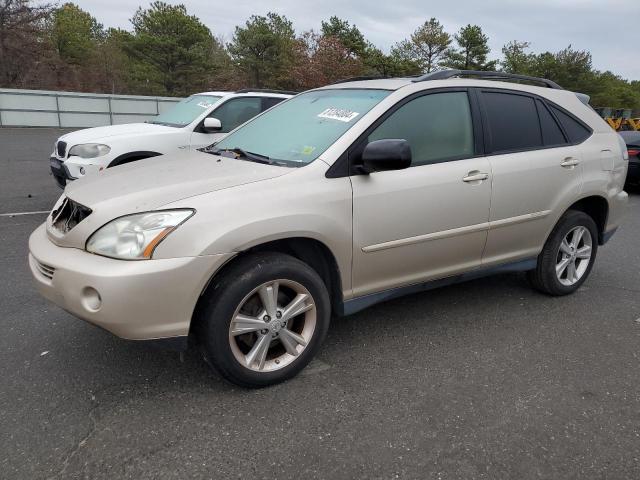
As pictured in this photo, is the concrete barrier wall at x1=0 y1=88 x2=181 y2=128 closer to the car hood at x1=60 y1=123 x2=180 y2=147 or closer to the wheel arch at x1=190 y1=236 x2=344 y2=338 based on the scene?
the car hood at x1=60 y1=123 x2=180 y2=147

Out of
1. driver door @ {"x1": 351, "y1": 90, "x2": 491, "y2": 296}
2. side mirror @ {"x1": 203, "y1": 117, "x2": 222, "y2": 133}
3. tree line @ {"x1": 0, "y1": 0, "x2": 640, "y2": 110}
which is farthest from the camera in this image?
tree line @ {"x1": 0, "y1": 0, "x2": 640, "y2": 110}

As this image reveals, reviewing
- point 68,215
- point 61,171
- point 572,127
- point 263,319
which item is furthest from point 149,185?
point 61,171

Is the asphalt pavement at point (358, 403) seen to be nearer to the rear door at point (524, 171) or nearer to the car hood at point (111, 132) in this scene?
the rear door at point (524, 171)

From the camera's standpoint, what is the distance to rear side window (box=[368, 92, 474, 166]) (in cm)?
321

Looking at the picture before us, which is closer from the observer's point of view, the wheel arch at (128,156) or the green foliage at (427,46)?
the wheel arch at (128,156)

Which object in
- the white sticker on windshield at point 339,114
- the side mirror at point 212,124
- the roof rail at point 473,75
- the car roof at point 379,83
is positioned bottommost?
the side mirror at point 212,124

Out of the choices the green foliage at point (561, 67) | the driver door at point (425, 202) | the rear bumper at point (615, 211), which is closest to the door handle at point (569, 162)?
the rear bumper at point (615, 211)

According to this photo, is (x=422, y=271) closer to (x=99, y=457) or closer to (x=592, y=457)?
(x=592, y=457)

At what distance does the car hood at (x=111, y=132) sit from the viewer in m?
6.40

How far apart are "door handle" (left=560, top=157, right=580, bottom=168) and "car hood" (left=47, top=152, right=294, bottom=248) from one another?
2.29 meters

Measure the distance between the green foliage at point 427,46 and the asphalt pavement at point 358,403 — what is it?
50.1 metres

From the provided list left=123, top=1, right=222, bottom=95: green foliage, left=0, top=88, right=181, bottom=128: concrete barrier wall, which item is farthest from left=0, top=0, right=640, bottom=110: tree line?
left=0, top=88, right=181, bottom=128: concrete barrier wall

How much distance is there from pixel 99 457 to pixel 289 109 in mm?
2578

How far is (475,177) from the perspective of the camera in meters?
3.39
